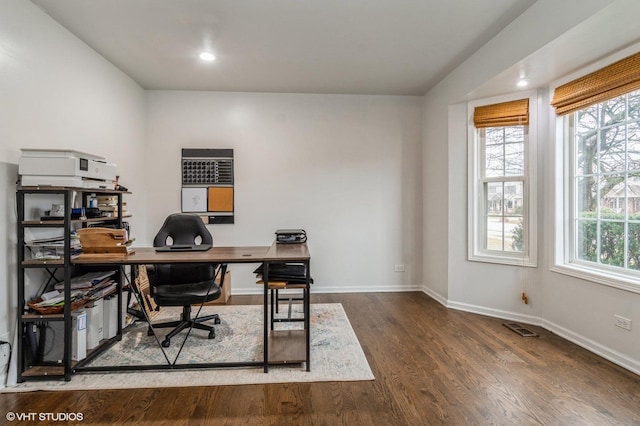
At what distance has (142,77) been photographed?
3773 millimetres

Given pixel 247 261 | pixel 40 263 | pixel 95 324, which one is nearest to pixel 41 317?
pixel 40 263

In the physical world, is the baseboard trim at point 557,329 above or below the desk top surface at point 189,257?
below

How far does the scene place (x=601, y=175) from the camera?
270 centimetres

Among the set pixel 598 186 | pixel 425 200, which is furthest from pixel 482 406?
pixel 425 200

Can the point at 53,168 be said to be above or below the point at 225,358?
above

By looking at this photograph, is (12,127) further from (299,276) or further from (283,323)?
(283,323)

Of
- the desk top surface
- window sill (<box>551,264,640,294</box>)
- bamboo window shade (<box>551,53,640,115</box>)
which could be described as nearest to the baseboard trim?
window sill (<box>551,264,640,294</box>)

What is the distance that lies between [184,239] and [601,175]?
3.77 m

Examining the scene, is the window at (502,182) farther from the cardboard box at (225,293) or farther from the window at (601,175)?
the cardboard box at (225,293)

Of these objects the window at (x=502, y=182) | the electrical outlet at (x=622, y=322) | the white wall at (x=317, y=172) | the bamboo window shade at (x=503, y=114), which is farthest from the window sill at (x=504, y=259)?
the bamboo window shade at (x=503, y=114)

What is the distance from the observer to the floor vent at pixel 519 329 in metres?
2.94

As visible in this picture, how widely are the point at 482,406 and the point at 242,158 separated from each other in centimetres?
366

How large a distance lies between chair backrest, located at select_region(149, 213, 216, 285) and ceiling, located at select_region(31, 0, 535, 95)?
5.46 ft

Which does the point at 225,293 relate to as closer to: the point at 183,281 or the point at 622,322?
the point at 183,281
